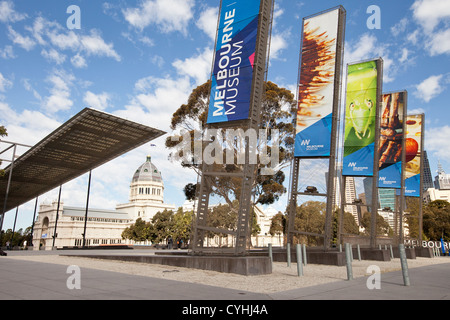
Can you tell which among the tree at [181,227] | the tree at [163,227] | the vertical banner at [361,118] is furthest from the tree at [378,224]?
the tree at [163,227]

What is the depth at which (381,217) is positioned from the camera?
31.8 m

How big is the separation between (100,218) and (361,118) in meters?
113

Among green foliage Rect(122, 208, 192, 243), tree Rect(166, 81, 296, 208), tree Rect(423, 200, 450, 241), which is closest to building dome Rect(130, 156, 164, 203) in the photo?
green foliage Rect(122, 208, 192, 243)

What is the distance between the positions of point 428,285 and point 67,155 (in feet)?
137

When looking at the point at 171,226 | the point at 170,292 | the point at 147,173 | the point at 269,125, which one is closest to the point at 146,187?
the point at 147,173

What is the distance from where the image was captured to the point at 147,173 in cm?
15612

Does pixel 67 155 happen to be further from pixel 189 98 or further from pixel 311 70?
pixel 311 70

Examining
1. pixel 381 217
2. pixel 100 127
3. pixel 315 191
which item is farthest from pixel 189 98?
pixel 381 217

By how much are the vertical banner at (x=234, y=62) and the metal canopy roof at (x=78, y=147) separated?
17.7 m

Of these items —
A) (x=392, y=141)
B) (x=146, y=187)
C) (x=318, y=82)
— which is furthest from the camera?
(x=146, y=187)

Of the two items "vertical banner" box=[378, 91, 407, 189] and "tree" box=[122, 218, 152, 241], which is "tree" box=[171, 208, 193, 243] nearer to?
"tree" box=[122, 218, 152, 241]

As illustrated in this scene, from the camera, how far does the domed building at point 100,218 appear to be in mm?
111062

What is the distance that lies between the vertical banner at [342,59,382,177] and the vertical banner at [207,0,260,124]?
503 inches

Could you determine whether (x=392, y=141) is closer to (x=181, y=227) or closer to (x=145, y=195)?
(x=181, y=227)
